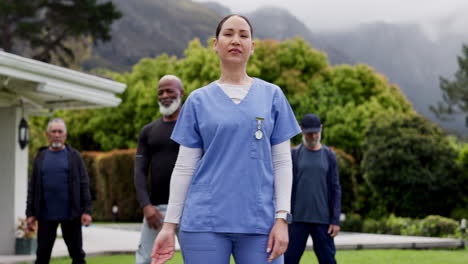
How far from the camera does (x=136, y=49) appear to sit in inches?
6550

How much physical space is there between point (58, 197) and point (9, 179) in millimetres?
4254

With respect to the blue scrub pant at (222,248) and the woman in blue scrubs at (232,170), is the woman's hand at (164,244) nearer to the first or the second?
the woman in blue scrubs at (232,170)

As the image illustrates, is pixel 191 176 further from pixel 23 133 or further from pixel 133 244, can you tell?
pixel 133 244

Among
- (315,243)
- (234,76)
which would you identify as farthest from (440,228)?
(234,76)

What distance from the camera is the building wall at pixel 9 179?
11055mm

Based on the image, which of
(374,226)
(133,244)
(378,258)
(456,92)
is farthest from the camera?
(456,92)

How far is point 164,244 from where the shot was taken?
124 inches

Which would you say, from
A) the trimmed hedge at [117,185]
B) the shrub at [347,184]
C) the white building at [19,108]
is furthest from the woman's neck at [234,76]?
the trimmed hedge at [117,185]

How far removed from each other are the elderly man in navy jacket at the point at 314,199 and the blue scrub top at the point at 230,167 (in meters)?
3.70

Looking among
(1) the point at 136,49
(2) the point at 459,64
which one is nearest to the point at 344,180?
(2) the point at 459,64

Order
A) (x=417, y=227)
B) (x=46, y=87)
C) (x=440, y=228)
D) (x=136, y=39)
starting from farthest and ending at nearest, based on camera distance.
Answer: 1. (x=136, y=39)
2. (x=417, y=227)
3. (x=440, y=228)
4. (x=46, y=87)

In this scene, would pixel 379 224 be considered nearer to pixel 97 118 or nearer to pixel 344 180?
pixel 344 180

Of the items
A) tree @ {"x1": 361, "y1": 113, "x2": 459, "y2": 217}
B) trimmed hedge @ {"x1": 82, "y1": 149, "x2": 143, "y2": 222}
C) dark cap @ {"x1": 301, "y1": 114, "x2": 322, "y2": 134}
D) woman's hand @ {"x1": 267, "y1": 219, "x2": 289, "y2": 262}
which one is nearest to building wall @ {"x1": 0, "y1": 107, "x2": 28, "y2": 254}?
dark cap @ {"x1": 301, "y1": 114, "x2": 322, "y2": 134}

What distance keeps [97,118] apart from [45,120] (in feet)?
8.89
